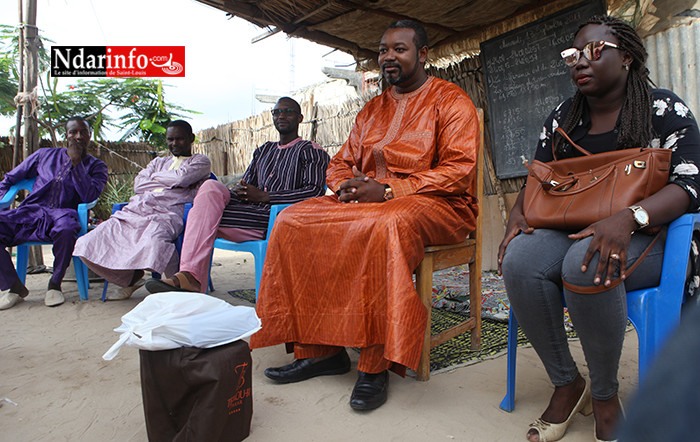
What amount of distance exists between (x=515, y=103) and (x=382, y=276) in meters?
3.19

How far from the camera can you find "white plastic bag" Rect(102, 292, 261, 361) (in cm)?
157

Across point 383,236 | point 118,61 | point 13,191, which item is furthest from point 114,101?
point 383,236

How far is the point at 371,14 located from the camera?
4480mm

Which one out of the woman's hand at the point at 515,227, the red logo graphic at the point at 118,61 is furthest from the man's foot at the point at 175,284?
the red logo graphic at the point at 118,61

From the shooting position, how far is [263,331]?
2344mm

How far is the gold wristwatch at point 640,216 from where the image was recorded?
1.56 m

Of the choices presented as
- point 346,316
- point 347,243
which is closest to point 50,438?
point 346,316

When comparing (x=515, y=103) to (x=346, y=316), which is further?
(x=515, y=103)

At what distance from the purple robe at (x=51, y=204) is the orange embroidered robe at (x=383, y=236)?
2.71 m

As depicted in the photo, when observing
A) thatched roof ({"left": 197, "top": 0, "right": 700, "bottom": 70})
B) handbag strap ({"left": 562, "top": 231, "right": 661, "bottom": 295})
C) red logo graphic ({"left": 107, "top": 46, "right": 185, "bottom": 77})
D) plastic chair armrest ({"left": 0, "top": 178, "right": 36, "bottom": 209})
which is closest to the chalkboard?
thatched roof ({"left": 197, "top": 0, "right": 700, "bottom": 70})

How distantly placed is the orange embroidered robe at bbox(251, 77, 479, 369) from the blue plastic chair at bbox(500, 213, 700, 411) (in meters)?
0.82

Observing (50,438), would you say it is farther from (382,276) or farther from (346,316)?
(382,276)

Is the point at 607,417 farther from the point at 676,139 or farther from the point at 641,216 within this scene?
the point at 676,139

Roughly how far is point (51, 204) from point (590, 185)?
4.55 meters
